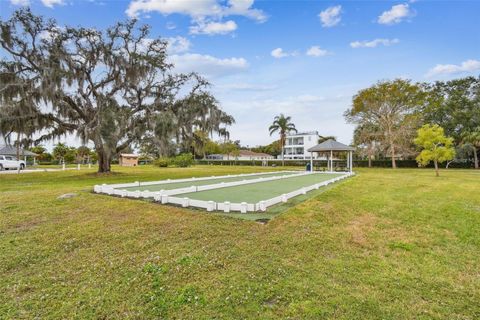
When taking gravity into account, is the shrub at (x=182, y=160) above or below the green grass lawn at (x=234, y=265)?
above

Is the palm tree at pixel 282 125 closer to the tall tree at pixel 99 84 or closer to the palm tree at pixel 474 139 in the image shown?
the palm tree at pixel 474 139

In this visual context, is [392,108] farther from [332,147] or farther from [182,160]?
[182,160]

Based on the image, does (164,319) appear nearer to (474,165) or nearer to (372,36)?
(372,36)

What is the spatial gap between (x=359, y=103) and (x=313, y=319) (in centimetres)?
3240

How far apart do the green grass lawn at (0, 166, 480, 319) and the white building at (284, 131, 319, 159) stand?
52747mm

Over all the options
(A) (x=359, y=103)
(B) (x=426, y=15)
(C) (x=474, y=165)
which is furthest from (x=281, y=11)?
(C) (x=474, y=165)

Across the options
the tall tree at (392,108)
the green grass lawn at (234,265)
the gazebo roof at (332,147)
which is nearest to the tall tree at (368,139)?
the tall tree at (392,108)

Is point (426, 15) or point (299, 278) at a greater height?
point (426, 15)

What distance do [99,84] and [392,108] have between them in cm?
2942

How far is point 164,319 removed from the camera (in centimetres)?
258

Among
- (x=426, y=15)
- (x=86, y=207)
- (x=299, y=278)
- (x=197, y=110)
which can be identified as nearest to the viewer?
(x=299, y=278)

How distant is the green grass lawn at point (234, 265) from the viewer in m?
2.74

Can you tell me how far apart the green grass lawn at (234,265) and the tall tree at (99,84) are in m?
9.30

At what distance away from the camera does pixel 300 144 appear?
59.7 meters
